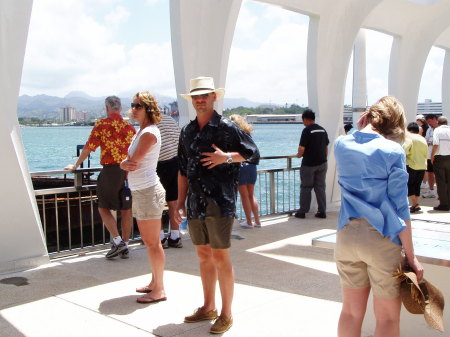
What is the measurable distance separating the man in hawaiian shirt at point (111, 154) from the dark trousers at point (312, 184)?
3734 mm

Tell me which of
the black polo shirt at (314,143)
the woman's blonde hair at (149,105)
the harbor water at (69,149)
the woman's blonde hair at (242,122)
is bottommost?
the harbor water at (69,149)

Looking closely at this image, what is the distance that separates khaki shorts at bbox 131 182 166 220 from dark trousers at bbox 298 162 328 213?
4.76m

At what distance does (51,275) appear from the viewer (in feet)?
18.0

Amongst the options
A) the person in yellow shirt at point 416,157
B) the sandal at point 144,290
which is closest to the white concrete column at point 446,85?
the person in yellow shirt at point 416,157

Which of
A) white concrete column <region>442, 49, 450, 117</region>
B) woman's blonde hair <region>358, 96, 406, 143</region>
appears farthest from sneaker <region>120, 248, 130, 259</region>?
white concrete column <region>442, 49, 450, 117</region>

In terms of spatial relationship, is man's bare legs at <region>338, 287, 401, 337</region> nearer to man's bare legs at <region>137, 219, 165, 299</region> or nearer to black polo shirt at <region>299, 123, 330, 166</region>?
man's bare legs at <region>137, 219, 165, 299</region>

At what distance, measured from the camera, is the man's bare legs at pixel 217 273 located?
Answer: 3779 millimetres

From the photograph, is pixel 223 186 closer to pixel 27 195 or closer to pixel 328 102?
pixel 27 195

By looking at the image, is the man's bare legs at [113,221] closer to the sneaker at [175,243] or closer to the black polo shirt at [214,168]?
the sneaker at [175,243]

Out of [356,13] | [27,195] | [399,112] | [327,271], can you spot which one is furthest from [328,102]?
[399,112]

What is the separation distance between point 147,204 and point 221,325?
3.95ft

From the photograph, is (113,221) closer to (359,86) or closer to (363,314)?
(363,314)

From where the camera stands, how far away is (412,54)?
41.4 feet

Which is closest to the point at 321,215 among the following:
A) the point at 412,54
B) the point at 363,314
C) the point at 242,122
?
the point at 242,122
